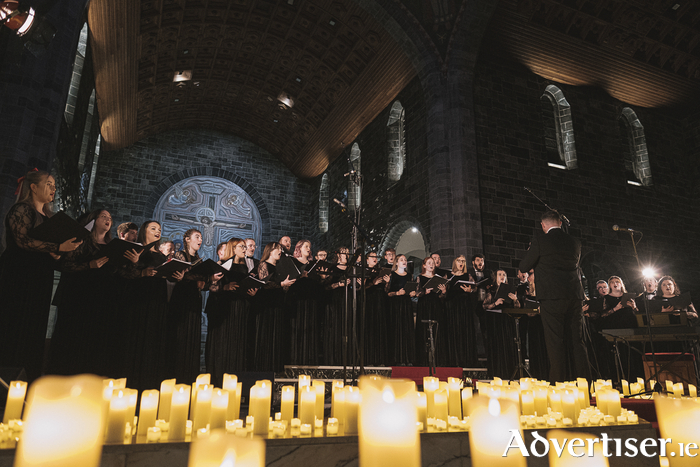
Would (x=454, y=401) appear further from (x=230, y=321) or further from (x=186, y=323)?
(x=230, y=321)

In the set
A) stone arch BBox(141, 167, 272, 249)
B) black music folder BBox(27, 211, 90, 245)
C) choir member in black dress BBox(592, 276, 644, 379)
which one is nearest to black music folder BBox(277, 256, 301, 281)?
black music folder BBox(27, 211, 90, 245)

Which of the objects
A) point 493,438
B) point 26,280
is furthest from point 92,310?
point 493,438

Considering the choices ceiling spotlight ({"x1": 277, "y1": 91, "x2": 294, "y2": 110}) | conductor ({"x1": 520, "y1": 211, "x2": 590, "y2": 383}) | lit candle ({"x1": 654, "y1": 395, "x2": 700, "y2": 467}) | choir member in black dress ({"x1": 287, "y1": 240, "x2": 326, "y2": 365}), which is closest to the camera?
lit candle ({"x1": 654, "y1": 395, "x2": 700, "y2": 467})

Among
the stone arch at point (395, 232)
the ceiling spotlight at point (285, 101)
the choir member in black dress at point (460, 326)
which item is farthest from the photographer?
the ceiling spotlight at point (285, 101)

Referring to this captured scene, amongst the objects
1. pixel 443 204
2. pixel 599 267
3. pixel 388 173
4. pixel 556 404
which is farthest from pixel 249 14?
pixel 556 404

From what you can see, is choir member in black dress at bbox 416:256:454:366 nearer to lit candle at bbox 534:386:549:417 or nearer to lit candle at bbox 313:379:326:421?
lit candle at bbox 534:386:549:417

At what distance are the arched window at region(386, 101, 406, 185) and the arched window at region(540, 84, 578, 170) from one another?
359cm

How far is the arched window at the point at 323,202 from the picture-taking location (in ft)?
53.1

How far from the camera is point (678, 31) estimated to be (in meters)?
11.1

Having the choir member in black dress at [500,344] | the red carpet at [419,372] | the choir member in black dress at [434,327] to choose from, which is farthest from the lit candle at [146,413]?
the choir member in black dress at [500,344]

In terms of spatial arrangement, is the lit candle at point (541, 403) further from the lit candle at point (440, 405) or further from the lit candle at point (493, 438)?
the lit candle at point (493, 438)

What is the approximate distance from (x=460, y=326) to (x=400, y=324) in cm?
93

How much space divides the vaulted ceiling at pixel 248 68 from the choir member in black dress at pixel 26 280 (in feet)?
22.8

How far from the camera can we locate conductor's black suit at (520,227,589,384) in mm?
4148
